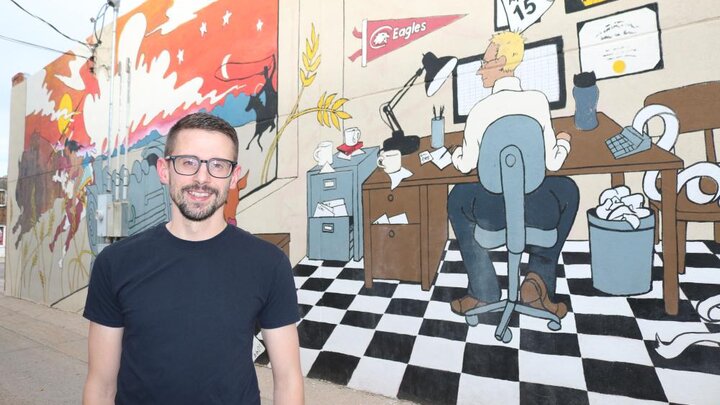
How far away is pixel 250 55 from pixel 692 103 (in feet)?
12.4

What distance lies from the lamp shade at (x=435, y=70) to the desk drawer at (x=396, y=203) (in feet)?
2.46

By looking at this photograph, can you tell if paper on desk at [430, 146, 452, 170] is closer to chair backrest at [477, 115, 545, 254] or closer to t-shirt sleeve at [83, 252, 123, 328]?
chair backrest at [477, 115, 545, 254]

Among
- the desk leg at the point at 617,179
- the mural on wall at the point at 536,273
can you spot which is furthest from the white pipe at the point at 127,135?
the desk leg at the point at 617,179

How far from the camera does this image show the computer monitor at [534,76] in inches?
109

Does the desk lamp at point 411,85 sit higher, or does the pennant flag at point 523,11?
the pennant flag at point 523,11

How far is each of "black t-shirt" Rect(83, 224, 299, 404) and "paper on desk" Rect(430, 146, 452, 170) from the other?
2.11 meters

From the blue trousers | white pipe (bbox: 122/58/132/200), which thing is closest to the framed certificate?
the blue trousers

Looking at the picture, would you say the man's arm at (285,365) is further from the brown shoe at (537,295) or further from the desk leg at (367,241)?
the desk leg at (367,241)

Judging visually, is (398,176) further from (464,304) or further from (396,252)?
(464,304)

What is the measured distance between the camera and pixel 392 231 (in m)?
3.45

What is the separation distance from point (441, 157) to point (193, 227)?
2.22 meters

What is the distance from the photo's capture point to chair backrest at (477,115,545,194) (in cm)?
282

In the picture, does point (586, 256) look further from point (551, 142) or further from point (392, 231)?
point (392, 231)

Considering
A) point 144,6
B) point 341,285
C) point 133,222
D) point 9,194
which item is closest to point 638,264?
point 341,285
